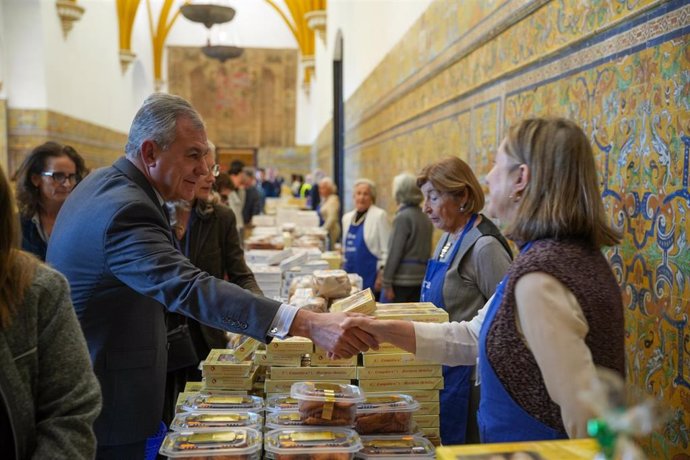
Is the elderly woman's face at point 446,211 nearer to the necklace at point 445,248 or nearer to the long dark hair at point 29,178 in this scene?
the necklace at point 445,248

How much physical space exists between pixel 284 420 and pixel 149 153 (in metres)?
1.22

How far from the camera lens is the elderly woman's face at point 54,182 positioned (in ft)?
13.9

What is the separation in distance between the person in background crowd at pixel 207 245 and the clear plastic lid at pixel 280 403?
1446mm

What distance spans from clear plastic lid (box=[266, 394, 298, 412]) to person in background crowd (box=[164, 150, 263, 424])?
4.74 ft

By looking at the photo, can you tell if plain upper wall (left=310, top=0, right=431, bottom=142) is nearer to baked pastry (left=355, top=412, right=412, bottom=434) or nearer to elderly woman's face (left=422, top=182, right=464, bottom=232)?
elderly woman's face (left=422, top=182, right=464, bottom=232)

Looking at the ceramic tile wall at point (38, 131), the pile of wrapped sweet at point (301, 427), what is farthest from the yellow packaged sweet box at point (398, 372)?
the ceramic tile wall at point (38, 131)

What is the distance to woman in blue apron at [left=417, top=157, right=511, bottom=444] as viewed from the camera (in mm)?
3285

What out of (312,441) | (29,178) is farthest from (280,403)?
(29,178)

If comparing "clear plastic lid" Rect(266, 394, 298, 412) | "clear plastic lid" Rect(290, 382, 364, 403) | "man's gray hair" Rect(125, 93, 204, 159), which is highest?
"man's gray hair" Rect(125, 93, 204, 159)

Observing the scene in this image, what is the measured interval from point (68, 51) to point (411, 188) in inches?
531

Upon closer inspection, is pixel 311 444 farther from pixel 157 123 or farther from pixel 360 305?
pixel 157 123

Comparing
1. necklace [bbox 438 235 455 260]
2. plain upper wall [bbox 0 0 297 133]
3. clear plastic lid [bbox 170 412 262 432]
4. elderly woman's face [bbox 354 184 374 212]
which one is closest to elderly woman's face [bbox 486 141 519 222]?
clear plastic lid [bbox 170 412 262 432]

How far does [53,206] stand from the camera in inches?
167

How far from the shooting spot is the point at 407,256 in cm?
639
